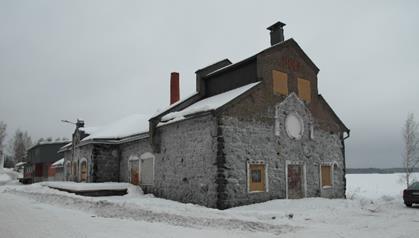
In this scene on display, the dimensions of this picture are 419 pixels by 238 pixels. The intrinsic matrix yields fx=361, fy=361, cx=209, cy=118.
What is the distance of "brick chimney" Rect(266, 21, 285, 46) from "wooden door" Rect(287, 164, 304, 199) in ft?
23.9

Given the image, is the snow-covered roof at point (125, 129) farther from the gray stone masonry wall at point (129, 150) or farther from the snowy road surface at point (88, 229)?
the snowy road surface at point (88, 229)

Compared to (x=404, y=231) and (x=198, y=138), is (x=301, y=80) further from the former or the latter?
(x=404, y=231)

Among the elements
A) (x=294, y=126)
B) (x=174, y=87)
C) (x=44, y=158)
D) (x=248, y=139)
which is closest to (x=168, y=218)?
(x=248, y=139)

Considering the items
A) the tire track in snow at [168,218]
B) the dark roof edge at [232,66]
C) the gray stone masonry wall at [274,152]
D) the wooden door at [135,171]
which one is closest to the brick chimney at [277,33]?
the dark roof edge at [232,66]

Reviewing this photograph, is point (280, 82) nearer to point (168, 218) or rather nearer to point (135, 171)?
point (168, 218)

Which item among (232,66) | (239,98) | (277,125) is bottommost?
(277,125)

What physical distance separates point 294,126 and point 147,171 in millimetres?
8802

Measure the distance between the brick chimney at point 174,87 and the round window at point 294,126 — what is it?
848 centimetres

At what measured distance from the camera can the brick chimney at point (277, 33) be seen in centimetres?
2083

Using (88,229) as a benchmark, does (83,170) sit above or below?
above

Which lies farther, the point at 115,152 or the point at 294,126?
the point at 115,152

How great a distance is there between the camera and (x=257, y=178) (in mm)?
16594

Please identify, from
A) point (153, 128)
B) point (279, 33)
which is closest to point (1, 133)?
point (153, 128)

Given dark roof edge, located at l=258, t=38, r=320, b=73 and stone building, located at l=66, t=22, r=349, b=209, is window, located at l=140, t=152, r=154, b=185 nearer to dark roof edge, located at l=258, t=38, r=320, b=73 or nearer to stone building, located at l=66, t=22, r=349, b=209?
stone building, located at l=66, t=22, r=349, b=209
